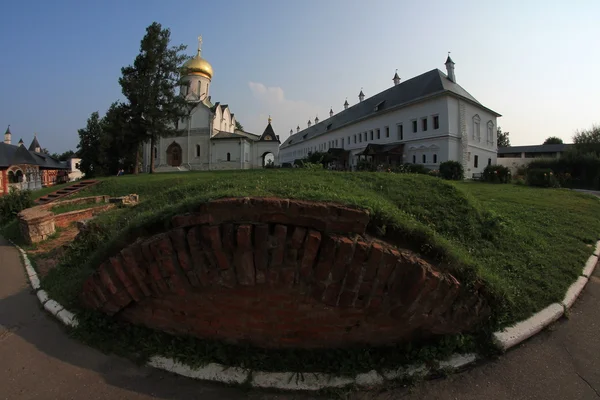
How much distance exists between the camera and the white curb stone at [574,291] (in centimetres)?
378

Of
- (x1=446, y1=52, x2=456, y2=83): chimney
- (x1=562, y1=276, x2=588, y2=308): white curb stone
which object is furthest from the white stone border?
(x1=446, y1=52, x2=456, y2=83): chimney

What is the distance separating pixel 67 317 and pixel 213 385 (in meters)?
2.27

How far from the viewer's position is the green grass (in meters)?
2.75

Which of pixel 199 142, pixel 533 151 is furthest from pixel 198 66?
pixel 533 151

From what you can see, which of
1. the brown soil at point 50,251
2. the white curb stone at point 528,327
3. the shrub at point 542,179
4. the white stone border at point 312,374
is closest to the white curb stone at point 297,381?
the white stone border at point 312,374

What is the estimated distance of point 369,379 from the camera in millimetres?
2463

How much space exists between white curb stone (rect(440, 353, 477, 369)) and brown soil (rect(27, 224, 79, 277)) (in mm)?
6305

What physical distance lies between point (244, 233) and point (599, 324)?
4.22m

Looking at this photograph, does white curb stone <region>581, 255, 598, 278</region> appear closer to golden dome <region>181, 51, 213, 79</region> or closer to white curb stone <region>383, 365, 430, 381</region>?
white curb stone <region>383, 365, 430, 381</region>

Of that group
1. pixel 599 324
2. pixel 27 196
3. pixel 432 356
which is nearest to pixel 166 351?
pixel 432 356

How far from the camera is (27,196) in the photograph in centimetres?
1227

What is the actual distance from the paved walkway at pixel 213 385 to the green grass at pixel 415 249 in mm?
222

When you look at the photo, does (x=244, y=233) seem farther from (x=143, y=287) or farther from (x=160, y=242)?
Answer: (x=143, y=287)

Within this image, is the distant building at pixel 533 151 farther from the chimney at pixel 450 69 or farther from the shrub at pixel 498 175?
the shrub at pixel 498 175
